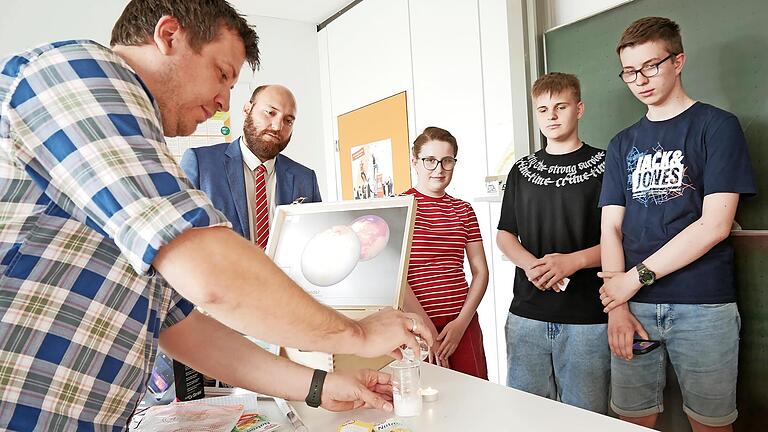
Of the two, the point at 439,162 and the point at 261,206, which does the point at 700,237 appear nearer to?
the point at 439,162

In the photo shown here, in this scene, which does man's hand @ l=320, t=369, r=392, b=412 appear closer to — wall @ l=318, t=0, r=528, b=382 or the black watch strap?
the black watch strap

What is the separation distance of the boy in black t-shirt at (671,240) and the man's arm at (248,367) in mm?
1137

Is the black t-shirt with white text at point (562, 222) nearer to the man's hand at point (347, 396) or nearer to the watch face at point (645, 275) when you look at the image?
the watch face at point (645, 275)

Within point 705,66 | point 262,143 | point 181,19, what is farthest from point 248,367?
point 705,66

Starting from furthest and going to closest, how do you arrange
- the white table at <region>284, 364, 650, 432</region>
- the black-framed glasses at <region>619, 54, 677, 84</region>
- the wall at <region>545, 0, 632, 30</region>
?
1. the wall at <region>545, 0, 632, 30</region>
2. the black-framed glasses at <region>619, 54, 677, 84</region>
3. the white table at <region>284, 364, 650, 432</region>

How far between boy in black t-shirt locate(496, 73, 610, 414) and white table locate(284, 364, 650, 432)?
89cm

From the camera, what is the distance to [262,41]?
4738 mm

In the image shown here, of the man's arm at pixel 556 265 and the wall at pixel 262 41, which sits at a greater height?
the wall at pixel 262 41

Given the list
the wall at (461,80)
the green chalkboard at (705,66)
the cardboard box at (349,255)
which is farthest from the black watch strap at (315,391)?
the wall at (461,80)

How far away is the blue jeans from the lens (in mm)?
2029

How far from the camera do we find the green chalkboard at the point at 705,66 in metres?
1.96

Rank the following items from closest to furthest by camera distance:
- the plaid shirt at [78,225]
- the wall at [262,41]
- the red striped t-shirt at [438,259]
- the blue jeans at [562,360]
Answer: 1. the plaid shirt at [78,225]
2. the blue jeans at [562,360]
3. the red striped t-shirt at [438,259]
4. the wall at [262,41]

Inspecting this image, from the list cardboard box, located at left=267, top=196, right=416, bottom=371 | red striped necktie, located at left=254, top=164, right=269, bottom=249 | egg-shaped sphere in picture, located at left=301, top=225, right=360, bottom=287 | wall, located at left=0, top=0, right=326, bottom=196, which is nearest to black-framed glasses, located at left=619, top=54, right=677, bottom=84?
cardboard box, located at left=267, top=196, right=416, bottom=371

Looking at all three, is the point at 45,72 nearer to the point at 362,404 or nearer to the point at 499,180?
the point at 362,404
